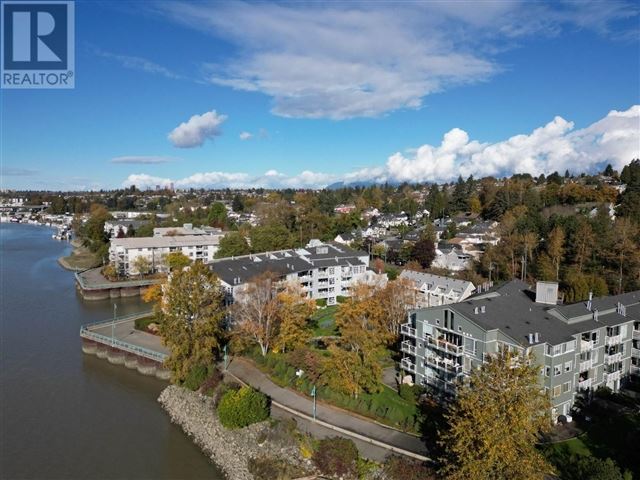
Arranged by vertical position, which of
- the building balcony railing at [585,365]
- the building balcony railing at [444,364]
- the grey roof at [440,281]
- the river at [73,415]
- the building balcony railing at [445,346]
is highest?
the grey roof at [440,281]

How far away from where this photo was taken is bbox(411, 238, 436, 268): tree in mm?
45656

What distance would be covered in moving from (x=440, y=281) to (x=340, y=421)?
58.8 feet

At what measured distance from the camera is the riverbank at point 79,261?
55400 mm

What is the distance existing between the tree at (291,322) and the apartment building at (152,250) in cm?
2234

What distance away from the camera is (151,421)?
2078 centimetres

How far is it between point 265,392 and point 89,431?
24.0ft

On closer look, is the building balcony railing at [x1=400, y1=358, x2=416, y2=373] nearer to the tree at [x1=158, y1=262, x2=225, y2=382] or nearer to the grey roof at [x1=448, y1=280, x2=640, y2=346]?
the grey roof at [x1=448, y1=280, x2=640, y2=346]

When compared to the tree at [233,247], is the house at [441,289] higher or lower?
lower

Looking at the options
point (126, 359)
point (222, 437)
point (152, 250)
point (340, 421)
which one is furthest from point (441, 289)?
point (152, 250)

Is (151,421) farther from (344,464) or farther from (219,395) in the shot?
(344,464)

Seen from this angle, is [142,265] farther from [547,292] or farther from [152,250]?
[547,292]

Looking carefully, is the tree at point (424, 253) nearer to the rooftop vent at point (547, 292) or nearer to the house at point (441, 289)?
the house at point (441, 289)

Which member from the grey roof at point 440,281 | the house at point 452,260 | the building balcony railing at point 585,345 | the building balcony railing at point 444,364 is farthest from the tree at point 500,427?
the house at point 452,260

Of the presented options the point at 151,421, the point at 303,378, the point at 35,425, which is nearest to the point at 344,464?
the point at 303,378
